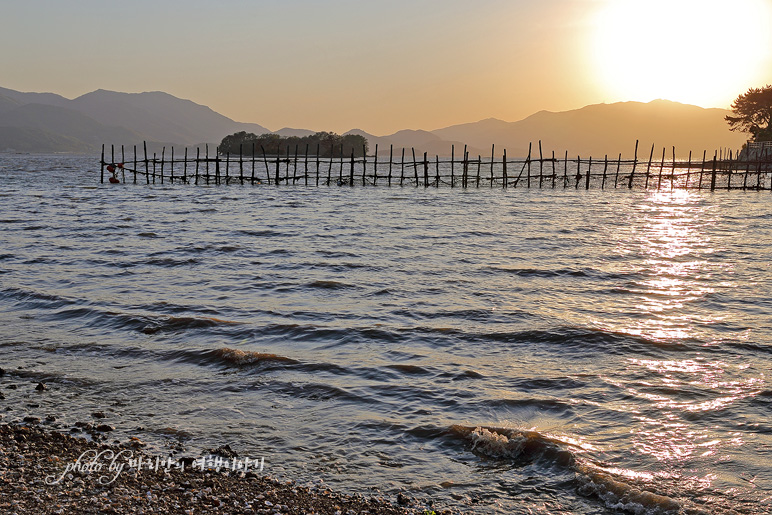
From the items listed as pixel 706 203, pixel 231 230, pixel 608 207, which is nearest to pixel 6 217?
pixel 231 230

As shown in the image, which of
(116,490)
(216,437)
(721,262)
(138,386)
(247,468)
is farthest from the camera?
(721,262)

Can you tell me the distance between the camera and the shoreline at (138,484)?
16.2ft

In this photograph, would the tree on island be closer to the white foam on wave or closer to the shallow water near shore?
the shallow water near shore

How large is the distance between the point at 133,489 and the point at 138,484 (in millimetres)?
90

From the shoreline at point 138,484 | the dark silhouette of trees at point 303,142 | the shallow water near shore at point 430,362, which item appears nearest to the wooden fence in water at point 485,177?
the shallow water near shore at point 430,362

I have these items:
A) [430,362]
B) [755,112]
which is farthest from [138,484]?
[755,112]

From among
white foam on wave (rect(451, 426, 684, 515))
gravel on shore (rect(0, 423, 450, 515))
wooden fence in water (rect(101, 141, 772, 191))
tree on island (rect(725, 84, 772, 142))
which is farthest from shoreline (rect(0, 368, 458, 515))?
tree on island (rect(725, 84, 772, 142))

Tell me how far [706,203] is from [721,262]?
27015 millimetres

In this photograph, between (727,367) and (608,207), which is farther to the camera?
(608,207)

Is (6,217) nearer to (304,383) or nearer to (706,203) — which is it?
(304,383)

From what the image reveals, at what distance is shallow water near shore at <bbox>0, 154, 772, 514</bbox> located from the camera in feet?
19.9

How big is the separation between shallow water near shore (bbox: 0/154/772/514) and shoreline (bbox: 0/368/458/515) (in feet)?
1.00

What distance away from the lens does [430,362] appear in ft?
29.8

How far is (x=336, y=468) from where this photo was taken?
5938mm
